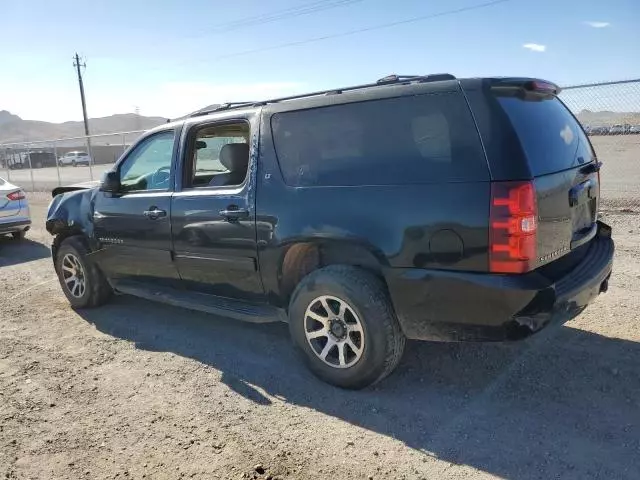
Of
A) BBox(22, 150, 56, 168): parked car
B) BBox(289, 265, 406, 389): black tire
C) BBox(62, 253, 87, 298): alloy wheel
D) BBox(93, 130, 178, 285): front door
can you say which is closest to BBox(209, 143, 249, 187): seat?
BBox(93, 130, 178, 285): front door

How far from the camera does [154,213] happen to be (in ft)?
14.6

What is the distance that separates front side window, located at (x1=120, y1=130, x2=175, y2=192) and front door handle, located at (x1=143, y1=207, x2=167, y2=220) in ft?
0.69

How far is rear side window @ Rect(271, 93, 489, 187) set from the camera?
289cm

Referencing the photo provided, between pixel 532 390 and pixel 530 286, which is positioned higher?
pixel 530 286

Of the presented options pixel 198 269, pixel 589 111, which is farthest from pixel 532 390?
pixel 589 111

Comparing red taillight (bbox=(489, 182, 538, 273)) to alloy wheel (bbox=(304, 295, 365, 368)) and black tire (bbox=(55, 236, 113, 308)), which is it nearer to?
alloy wheel (bbox=(304, 295, 365, 368))

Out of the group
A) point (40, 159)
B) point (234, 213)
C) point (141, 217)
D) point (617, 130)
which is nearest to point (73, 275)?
point (141, 217)

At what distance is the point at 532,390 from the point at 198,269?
2654 millimetres

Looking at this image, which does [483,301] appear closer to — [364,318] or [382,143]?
[364,318]

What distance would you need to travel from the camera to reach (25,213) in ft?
32.1

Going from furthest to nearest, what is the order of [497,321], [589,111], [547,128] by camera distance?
[589,111]
[547,128]
[497,321]

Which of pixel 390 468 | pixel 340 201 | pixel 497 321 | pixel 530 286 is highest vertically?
pixel 340 201

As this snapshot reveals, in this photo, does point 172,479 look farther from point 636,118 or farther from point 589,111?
point 636,118

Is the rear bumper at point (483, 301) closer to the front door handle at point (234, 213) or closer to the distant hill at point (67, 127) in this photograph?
the front door handle at point (234, 213)
